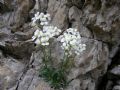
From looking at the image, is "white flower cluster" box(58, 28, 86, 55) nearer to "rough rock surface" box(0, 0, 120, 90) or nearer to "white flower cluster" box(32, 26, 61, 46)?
"white flower cluster" box(32, 26, 61, 46)

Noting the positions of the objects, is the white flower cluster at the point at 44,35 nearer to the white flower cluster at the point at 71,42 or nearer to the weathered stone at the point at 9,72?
the white flower cluster at the point at 71,42

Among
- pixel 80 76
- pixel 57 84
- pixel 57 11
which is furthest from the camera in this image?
pixel 57 11

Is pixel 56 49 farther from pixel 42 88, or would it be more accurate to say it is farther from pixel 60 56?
pixel 42 88

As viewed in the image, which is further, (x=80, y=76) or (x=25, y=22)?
(x=25, y=22)

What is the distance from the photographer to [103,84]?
7.31 m

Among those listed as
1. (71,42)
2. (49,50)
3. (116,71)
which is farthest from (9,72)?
(116,71)

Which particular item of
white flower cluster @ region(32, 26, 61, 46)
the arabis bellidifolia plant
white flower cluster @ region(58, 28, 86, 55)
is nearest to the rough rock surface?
the arabis bellidifolia plant

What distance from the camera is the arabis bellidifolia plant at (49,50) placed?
563 centimetres

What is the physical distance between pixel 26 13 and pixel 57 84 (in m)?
2.46

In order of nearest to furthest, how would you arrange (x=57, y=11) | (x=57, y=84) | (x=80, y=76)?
(x=57, y=84), (x=80, y=76), (x=57, y=11)

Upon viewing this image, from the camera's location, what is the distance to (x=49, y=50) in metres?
6.60

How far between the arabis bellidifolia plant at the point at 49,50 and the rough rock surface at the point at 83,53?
18cm

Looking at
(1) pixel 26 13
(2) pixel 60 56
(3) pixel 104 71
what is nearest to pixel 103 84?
(3) pixel 104 71

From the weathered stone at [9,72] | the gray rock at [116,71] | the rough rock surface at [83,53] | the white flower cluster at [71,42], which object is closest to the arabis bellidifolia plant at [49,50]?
the white flower cluster at [71,42]
